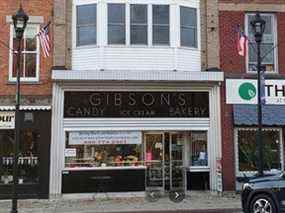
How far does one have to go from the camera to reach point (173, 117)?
70.4 feet

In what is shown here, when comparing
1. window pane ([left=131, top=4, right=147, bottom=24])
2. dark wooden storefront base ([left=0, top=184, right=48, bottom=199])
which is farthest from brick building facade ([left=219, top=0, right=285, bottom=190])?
dark wooden storefront base ([left=0, top=184, right=48, bottom=199])

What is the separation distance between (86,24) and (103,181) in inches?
239

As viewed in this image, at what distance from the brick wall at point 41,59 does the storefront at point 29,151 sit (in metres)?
0.70

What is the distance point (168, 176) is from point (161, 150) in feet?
3.46

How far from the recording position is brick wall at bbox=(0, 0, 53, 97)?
2083cm

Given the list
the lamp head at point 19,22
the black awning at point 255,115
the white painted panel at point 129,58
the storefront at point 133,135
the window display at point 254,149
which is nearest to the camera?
the lamp head at point 19,22

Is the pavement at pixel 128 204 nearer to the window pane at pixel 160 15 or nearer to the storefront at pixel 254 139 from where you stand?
the storefront at pixel 254 139

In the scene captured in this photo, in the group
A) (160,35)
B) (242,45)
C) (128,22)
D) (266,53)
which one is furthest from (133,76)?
(266,53)

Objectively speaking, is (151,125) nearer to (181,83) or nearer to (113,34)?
(181,83)

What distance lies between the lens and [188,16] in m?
22.0

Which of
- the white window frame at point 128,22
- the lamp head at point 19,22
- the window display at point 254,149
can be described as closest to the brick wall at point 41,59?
the white window frame at point 128,22

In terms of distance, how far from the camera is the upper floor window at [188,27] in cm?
2180

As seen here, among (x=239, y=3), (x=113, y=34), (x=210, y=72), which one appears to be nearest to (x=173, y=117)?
(x=210, y=72)

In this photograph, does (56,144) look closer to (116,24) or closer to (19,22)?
(116,24)
